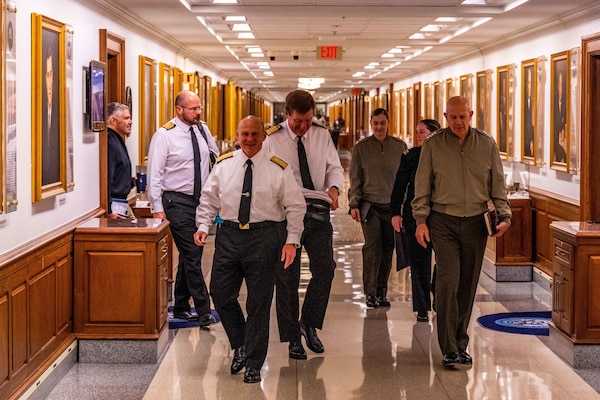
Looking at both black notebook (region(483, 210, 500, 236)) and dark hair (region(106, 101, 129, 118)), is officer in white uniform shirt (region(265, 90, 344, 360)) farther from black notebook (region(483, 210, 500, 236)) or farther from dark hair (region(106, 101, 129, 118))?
dark hair (region(106, 101, 129, 118))

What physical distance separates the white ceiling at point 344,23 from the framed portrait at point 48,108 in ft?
4.55

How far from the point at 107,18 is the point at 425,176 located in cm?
344

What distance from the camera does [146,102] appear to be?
33.4ft

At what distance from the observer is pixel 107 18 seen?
26.6 ft

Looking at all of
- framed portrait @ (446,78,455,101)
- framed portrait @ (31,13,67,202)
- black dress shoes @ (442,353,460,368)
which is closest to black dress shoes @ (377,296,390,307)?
black dress shoes @ (442,353,460,368)

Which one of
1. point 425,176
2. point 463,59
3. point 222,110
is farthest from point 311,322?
point 222,110

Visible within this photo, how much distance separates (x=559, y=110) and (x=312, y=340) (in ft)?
14.5

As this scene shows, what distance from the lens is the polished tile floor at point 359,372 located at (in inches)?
217

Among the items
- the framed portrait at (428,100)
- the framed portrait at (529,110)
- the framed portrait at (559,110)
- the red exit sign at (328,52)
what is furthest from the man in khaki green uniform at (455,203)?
the framed portrait at (428,100)

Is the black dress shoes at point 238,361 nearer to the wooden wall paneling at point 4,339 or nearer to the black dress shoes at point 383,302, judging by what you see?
the wooden wall paneling at point 4,339

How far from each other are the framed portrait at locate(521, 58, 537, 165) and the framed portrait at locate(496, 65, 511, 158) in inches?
28.2

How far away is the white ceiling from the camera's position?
9.13 meters

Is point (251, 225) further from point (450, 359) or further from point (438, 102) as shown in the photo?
point (438, 102)

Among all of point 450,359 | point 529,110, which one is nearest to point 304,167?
point 450,359
